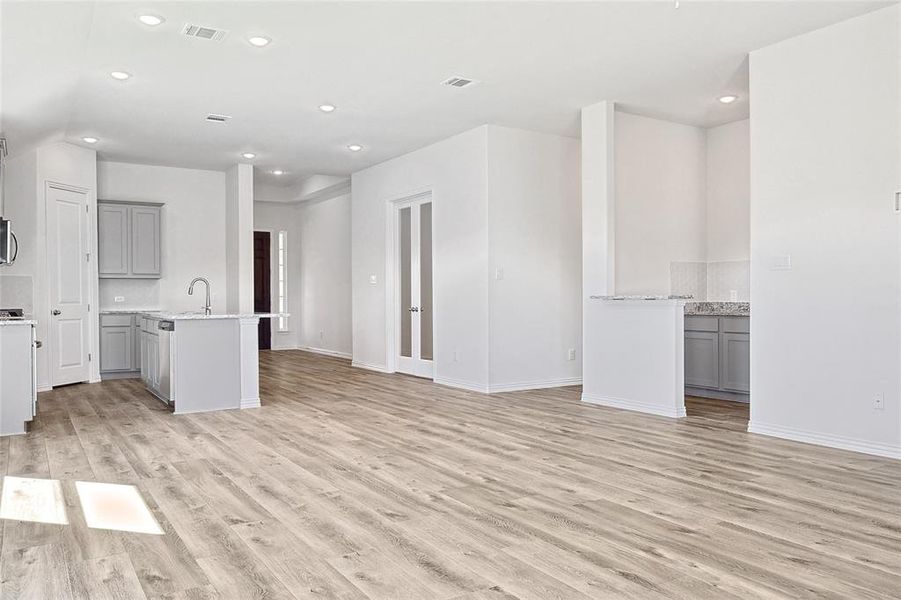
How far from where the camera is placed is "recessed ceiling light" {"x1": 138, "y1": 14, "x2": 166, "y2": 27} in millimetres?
4254

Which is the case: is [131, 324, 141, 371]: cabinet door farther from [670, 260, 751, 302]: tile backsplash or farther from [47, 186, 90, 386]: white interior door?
[670, 260, 751, 302]: tile backsplash

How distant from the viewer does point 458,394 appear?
692cm

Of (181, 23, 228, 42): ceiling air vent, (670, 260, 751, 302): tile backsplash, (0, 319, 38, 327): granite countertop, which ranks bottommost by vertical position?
(0, 319, 38, 327): granite countertop

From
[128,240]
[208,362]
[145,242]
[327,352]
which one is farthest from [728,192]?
[128,240]

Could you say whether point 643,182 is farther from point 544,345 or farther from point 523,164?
point 544,345

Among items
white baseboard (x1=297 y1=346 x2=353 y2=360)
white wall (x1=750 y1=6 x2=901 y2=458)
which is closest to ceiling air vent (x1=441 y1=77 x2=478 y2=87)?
white wall (x1=750 y1=6 x2=901 y2=458)

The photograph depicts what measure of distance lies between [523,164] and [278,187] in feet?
20.5

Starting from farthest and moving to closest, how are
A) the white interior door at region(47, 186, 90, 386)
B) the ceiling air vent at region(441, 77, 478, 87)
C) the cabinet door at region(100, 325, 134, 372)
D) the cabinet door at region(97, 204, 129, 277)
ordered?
the cabinet door at region(97, 204, 129, 277) → the cabinet door at region(100, 325, 134, 372) → the white interior door at region(47, 186, 90, 386) → the ceiling air vent at region(441, 77, 478, 87)

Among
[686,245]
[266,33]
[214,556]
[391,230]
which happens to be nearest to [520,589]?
[214,556]

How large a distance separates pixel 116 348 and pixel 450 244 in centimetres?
456

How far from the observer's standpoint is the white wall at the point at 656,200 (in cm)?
676

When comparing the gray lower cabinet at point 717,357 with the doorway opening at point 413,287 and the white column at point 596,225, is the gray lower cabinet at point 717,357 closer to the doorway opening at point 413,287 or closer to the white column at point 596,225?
the white column at point 596,225

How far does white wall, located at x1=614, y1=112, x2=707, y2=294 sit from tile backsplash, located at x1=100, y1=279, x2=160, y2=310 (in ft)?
20.8

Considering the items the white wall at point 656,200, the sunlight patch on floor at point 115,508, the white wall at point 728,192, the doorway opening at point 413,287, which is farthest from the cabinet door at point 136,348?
the white wall at point 728,192
